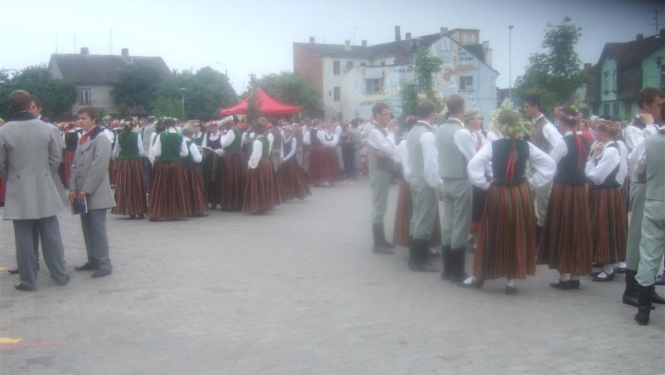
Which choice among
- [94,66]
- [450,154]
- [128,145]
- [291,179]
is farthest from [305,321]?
[94,66]

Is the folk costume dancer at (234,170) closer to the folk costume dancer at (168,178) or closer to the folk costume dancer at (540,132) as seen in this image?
the folk costume dancer at (168,178)

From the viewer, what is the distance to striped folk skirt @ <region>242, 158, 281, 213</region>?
13062mm

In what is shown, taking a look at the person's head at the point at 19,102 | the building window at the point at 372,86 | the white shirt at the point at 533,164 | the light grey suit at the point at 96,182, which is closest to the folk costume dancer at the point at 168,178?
the light grey suit at the point at 96,182

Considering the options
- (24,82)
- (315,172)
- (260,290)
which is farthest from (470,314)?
(24,82)

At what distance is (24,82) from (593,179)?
2569 inches

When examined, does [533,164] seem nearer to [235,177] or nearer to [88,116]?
[88,116]

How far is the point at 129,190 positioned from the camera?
42.4 ft

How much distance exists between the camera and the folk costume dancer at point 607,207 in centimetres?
747

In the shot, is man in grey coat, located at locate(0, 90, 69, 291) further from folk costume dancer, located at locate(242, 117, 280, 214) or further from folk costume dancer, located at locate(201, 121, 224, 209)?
folk costume dancer, located at locate(201, 121, 224, 209)

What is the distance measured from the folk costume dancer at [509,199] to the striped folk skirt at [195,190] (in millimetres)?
7175

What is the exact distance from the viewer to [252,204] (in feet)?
42.9

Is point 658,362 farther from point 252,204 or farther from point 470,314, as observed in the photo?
point 252,204

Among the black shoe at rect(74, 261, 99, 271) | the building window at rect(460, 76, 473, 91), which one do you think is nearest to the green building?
the building window at rect(460, 76, 473, 91)

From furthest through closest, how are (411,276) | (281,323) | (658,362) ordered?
(411,276), (281,323), (658,362)
